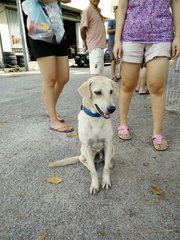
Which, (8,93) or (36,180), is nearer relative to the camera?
(36,180)

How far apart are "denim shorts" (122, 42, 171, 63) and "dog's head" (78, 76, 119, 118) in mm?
575

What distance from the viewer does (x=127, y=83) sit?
254 cm

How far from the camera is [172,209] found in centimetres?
159

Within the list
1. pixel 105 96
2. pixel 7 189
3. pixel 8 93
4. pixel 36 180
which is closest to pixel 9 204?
pixel 7 189

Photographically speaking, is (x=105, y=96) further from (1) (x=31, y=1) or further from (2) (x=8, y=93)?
(2) (x=8, y=93)

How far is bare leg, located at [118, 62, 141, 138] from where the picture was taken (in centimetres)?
243

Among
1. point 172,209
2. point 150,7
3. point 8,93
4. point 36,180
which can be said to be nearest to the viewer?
point 172,209

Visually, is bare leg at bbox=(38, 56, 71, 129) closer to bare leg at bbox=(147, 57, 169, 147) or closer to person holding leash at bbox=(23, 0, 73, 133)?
person holding leash at bbox=(23, 0, 73, 133)

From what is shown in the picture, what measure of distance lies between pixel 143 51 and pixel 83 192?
149cm

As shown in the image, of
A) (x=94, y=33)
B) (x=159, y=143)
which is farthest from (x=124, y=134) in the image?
(x=94, y=33)

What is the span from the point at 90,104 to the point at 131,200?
825mm

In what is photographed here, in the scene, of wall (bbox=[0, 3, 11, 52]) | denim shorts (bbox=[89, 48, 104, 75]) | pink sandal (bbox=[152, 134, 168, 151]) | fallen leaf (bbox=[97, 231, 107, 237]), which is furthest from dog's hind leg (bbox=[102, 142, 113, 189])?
wall (bbox=[0, 3, 11, 52])

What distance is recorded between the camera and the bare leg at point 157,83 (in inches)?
88.0

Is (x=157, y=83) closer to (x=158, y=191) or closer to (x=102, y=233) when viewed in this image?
(x=158, y=191)
